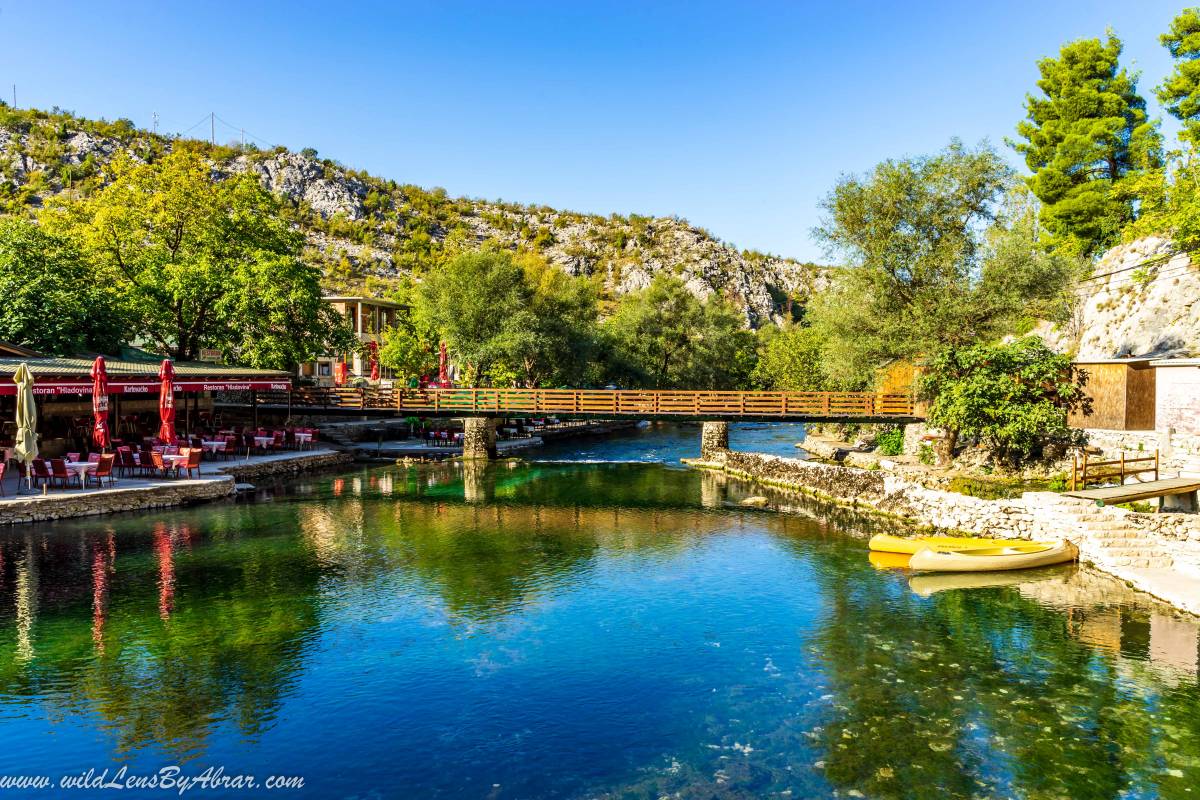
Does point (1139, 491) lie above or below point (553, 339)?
below

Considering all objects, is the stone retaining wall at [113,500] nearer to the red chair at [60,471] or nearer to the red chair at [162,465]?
the red chair at [60,471]

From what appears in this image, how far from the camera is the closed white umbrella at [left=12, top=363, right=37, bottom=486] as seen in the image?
891 inches

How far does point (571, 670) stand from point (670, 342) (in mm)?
50471

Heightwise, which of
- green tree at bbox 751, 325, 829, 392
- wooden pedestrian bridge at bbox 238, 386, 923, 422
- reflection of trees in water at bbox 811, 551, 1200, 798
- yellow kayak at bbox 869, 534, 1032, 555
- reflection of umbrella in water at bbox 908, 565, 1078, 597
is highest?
green tree at bbox 751, 325, 829, 392

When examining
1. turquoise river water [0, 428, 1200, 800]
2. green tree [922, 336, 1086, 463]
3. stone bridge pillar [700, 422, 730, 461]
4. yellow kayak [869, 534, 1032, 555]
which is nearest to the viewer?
turquoise river water [0, 428, 1200, 800]

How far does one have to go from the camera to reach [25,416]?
74.6 feet

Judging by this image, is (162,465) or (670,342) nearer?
(162,465)

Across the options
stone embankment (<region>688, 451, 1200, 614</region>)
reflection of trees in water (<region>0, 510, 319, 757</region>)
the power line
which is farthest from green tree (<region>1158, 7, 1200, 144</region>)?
reflection of trees in water (<region>0, 510, 319, 757</region>)

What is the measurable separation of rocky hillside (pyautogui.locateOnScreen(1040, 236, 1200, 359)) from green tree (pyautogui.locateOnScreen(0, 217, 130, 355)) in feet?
153

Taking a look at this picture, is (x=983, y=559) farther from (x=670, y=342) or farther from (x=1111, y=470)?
(x=670, y=342)

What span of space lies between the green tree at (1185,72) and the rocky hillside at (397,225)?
236 ft

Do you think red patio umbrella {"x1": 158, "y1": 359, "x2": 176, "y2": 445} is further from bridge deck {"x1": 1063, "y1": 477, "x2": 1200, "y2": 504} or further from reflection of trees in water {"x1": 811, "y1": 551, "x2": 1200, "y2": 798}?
bridge deck {"x1": 1063, "y1": 477, "x2": 1200, "y2": 504}

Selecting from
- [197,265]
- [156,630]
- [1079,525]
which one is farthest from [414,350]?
[1079,525]

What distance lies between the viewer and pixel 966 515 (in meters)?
23.8
